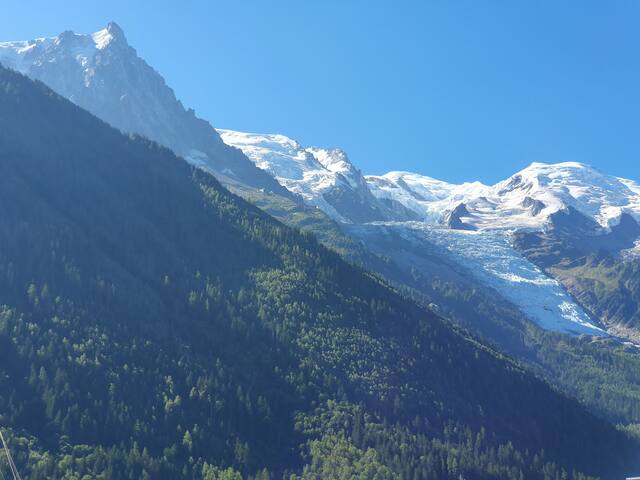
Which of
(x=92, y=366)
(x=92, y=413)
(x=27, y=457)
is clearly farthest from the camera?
(x=92, y=366)

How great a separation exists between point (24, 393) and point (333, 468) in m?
59.4

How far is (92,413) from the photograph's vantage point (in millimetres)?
179250

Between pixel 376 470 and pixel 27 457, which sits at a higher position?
pixel 376 470

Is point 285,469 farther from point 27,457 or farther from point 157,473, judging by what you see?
point 27,457

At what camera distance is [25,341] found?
7721 inches

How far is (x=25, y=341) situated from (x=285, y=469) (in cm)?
5924

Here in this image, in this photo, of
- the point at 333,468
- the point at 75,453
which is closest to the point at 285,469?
the point at 333,468

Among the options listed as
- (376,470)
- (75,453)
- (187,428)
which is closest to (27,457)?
(75,453)

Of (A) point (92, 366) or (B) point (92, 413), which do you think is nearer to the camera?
(B) point (92, 413)

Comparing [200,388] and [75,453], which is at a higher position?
[200,388]

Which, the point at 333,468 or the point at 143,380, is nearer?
the point at 333,468

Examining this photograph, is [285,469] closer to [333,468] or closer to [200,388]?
[333,468]

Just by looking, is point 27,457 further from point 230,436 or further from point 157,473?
point 230,436

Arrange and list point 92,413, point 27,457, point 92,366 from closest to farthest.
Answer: point 27,457 < point 92,413 < point 92,366
